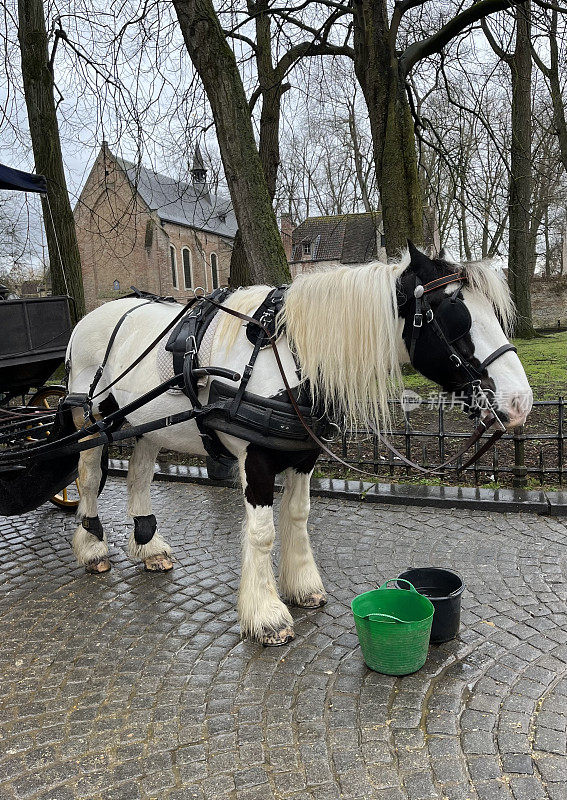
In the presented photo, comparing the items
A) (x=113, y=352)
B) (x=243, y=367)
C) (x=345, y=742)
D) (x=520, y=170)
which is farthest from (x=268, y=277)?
(x=520, y=170)

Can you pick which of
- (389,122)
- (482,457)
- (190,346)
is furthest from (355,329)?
(389,122)

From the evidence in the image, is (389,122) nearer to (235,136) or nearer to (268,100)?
(268,100)

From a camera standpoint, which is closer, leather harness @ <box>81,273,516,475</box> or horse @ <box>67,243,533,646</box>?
horse @ <box>67,243,533,646</box>

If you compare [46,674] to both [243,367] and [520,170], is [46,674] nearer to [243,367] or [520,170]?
[243,367]

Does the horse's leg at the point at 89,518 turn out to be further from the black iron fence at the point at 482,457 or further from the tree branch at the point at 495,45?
the tree branch at the point at 495,45

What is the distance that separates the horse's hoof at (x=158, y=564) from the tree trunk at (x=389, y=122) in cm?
589

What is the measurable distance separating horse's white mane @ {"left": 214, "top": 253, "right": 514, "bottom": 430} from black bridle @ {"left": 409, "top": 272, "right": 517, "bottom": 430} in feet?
0.33

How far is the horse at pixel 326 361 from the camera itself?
101 inches

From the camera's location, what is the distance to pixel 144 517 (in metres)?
4.11

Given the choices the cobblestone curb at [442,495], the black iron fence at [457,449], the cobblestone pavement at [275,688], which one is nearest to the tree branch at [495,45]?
the black iron fence at [457,449]

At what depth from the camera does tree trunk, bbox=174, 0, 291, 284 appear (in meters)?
5.88

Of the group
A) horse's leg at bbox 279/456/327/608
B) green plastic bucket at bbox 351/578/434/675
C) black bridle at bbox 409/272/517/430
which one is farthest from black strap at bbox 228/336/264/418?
green plastic bucket at bbox 351/578/434/675

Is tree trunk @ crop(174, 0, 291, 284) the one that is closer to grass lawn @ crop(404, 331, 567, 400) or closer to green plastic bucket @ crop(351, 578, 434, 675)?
grass lawn @ crop(404, 331, 567, 400)

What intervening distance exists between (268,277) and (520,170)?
564 cm
